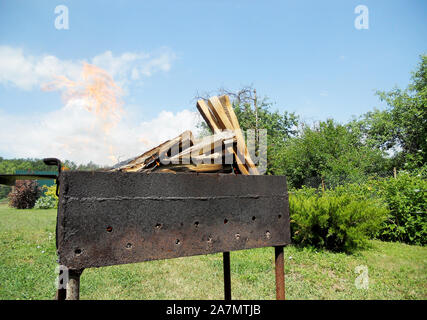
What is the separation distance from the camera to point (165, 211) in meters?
1.42

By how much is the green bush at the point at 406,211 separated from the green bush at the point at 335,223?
0.84 metres

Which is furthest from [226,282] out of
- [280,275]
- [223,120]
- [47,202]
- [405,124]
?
[405,124]

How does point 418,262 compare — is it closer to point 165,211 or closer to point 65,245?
point 165,211

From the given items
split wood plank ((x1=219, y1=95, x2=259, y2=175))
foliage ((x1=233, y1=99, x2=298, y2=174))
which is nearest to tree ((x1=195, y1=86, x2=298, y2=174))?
foliage ((x1=233, y1=99, x2=298, y2=174))

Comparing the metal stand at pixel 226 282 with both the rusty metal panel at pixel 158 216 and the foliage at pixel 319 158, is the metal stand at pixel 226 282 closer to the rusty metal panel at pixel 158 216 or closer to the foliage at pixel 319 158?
the rusty metal panel at pixel 158 216

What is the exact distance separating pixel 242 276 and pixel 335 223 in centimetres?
246

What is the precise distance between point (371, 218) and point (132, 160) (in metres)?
5.38

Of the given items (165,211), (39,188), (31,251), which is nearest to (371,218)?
(165,211)

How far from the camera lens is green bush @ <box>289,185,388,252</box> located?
554 cm

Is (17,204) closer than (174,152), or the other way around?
(174,152)

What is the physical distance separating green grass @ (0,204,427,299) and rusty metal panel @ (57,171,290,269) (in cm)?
226

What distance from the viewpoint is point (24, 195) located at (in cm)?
1711

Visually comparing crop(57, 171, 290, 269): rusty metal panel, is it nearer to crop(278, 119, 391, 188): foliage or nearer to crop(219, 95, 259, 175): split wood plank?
crop(219, 95, 259, 175): split wood plank
